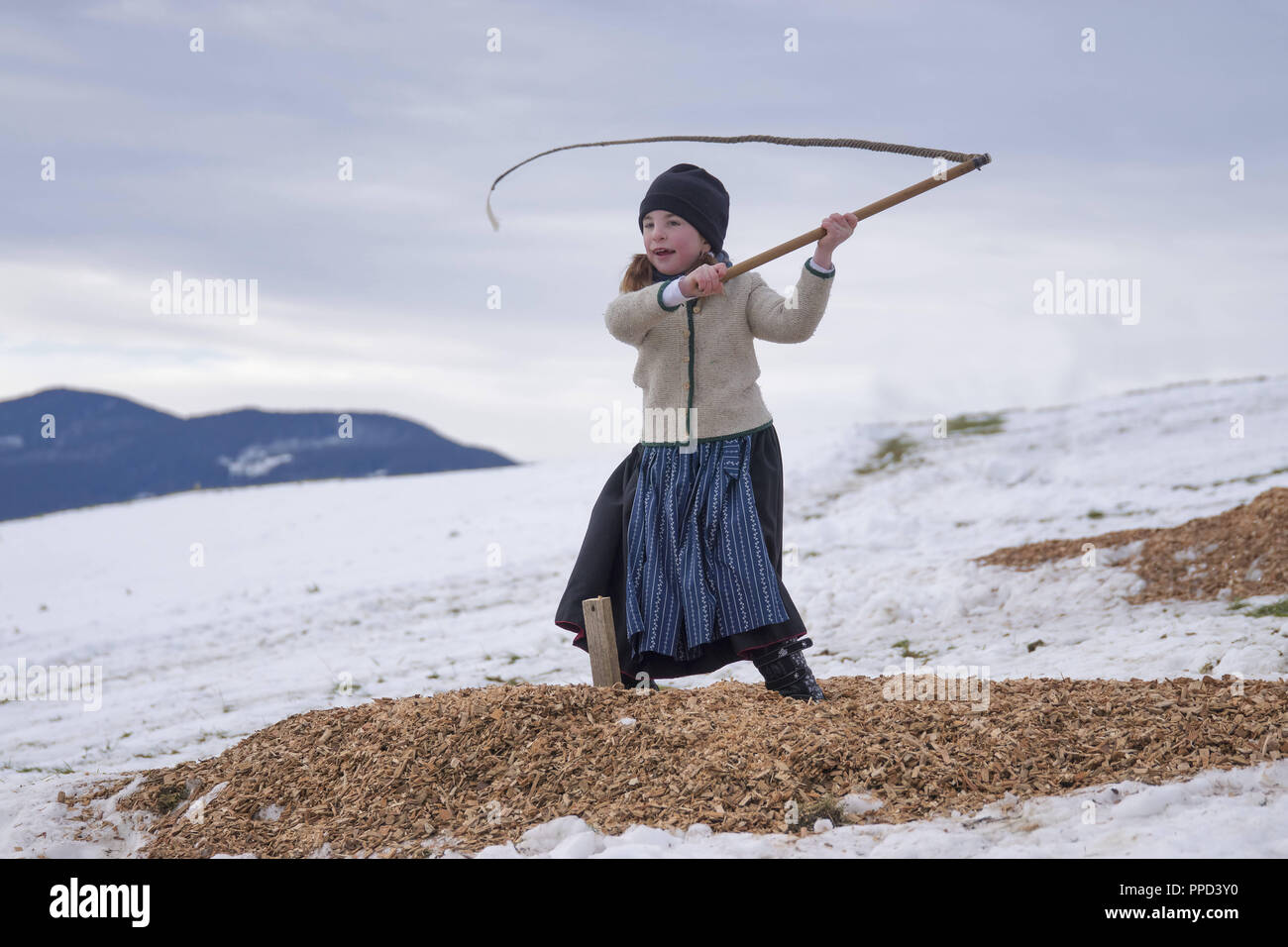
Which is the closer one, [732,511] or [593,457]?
[732,511]

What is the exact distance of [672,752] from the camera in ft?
12.8

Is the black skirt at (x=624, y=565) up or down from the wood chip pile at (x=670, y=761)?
up

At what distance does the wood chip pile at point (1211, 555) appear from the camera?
8109 millimetres

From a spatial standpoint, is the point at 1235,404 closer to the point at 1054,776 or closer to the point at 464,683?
the point at 464,683

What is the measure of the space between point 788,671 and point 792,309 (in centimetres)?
165

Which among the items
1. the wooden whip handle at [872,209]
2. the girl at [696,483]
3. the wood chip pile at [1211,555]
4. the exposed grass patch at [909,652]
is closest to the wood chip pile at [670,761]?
the girl at [696,483]

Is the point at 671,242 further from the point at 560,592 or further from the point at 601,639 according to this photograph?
the point at 560,592

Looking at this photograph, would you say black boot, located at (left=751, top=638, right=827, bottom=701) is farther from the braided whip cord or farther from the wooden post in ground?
the braided whip cord

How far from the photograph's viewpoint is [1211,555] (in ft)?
28.6

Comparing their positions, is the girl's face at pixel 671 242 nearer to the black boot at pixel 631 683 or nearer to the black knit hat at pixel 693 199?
the black knit hat at pixel 693 199

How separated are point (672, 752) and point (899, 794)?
87 centimetres

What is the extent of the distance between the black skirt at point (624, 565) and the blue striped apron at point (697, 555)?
0.19 feet

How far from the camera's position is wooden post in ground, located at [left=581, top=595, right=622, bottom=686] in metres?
4.61

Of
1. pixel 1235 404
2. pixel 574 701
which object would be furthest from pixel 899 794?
pixel 1235 404
